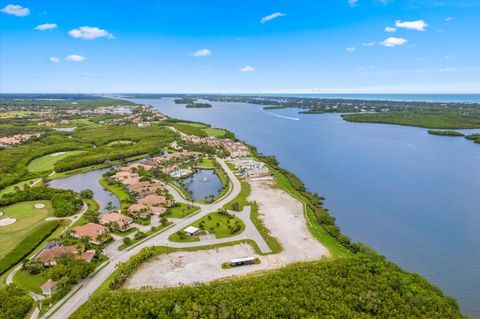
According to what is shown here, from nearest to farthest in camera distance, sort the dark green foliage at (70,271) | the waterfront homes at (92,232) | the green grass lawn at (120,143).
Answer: the dark green foliage at (70,271), the waterfront homes at (92,232), the green grass lawn at (120,143)

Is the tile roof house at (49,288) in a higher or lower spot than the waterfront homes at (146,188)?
lower

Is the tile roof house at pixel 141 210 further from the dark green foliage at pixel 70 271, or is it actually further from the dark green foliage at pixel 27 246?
the dark green foliage at pixel 70 271

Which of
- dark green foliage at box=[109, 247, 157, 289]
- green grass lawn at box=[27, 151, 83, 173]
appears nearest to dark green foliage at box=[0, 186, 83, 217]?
dark green foliage at box=[109, 247, 157, 289]

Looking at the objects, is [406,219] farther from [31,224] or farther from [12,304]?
[31,224]

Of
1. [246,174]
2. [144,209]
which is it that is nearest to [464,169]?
[246,174]

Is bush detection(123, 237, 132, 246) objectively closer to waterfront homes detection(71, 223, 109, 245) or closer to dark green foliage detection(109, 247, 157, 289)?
waterfront homes detection(71, 223, 109, 245)

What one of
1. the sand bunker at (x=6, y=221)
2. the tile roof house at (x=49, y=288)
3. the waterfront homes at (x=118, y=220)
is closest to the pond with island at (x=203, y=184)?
the waterfront homes at (x=118, y=220)

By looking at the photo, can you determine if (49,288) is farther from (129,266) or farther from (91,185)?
(91,185)
